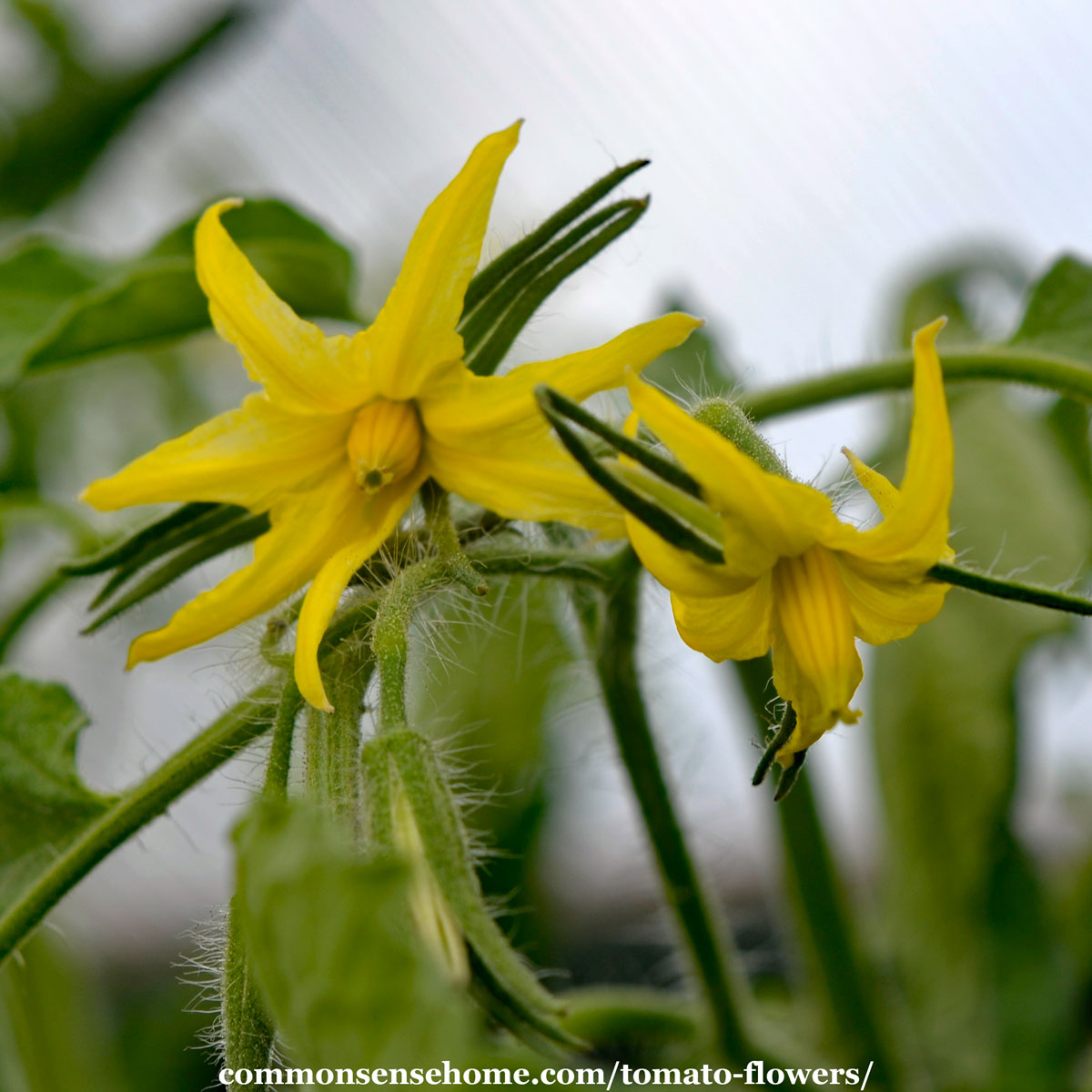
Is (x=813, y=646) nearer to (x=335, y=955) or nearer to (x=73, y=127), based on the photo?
(x=335, y=955)

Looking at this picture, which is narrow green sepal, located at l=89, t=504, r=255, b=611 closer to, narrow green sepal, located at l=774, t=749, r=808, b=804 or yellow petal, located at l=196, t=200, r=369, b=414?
yellow petal, located at l=196, t=200, r=369, b=414

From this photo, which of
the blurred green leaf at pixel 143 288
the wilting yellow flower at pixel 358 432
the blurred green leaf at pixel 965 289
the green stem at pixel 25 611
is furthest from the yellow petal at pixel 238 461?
the blurred green leaf at pixel 965 289

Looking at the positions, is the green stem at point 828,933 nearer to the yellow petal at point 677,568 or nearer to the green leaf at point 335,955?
the yellow petal at point 677,568

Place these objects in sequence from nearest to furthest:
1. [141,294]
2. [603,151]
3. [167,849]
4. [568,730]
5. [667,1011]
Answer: [603,151] → [141,294] → [667,1011] → [568,730] → [167,849]

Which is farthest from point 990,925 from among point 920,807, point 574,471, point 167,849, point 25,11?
point 25,11

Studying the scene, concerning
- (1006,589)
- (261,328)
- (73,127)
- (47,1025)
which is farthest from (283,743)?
(73,127)

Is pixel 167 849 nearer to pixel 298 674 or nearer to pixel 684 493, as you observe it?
pixel 298 674
